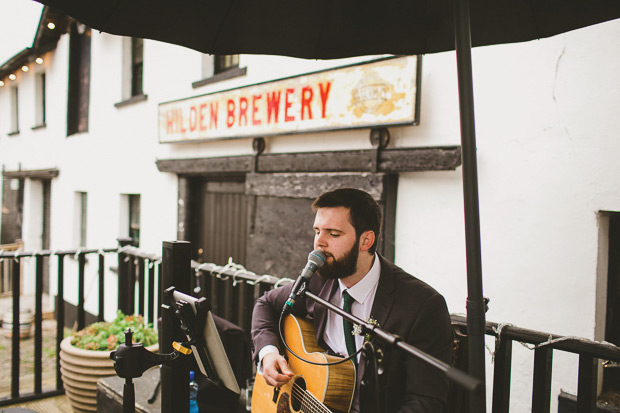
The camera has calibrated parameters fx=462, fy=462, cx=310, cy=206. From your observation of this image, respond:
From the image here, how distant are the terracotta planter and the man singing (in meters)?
1.57

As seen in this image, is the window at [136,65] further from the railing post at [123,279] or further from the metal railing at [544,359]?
the metal railing at [544,359]

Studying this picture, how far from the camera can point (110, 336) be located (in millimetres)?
3801

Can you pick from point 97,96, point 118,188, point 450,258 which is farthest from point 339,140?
point 97,96

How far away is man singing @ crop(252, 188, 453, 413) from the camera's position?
2.00m

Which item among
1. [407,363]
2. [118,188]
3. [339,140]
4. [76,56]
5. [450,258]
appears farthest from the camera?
[76,56]

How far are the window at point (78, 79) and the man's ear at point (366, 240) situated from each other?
9034 millimetres

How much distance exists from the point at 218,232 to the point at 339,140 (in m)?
2.82

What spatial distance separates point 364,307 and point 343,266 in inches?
10.0

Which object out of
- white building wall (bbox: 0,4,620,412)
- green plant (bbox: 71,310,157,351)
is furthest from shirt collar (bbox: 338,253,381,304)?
green plant (bbox: 71,310,157,351)

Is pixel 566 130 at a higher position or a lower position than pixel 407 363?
higher

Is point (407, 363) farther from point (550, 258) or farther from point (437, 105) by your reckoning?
point (437, 105)

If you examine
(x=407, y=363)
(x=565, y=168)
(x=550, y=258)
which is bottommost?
(x=407, y=363)

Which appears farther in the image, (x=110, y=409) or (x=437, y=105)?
(x=437, y=105)

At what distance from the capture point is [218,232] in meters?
6.85
